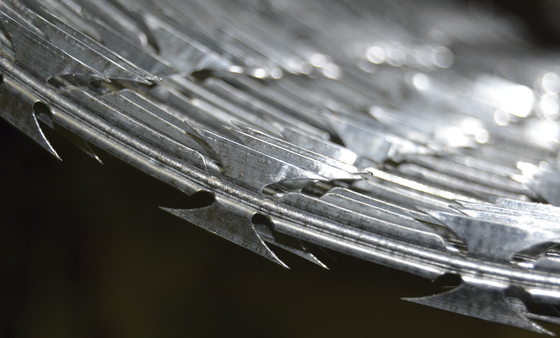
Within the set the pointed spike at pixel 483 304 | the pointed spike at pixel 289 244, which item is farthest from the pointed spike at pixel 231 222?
the pointed spike at pixel 483 304

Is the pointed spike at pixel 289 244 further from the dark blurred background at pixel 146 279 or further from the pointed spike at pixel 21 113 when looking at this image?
the pointed spike at pixel 21 113

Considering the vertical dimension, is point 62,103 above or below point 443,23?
below

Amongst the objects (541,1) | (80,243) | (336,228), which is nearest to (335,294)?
(336,228)

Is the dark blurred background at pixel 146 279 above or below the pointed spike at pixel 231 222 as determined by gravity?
below

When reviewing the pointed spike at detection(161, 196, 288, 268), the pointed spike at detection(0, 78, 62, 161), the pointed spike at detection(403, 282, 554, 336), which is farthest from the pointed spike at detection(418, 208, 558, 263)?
the pointed spike at detection(0, 78, 62, 161)

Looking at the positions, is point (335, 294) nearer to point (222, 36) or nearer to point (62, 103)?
point (62, 103)
